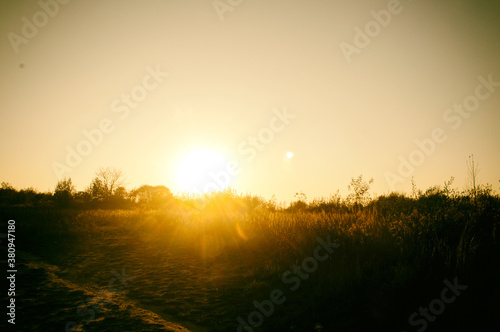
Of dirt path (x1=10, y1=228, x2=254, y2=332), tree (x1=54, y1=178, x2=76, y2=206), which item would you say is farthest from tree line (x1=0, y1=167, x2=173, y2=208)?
dirt path (x1=10, y1=228, x2=254, y2=332)

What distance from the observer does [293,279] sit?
206 inches

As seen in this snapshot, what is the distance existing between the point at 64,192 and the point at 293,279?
39.8 m

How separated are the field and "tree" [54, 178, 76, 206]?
1084 inches

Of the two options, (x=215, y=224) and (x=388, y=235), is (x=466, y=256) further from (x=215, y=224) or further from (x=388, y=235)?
(x=215, y=224)

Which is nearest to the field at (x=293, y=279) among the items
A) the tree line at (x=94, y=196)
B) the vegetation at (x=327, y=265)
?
the vegetation at (x=327, y=265)

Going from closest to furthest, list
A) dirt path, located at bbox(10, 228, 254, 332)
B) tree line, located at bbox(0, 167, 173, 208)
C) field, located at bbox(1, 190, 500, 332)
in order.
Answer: field, located at bbox(1, 190, 500, 332) → dirt path, located at bbox(10, 228, 254, 332) → tree line, located at bbox(0, 167, 173, 208)

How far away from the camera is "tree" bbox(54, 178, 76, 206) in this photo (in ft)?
103

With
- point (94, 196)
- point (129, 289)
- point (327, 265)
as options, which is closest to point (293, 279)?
point (327, 265)

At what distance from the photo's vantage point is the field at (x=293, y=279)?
11.9ft

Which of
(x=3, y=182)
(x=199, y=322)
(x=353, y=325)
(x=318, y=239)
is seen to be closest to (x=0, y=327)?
(x=199, y=322)

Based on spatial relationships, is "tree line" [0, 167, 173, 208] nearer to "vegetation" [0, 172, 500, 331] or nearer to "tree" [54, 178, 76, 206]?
"tree" [54, 178, 76, 206]

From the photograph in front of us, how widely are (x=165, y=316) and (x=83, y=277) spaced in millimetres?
3538

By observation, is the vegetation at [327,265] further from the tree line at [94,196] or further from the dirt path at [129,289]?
the tree line at [94,196]

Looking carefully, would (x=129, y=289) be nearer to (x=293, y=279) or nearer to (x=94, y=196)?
(x=293, y=279)
